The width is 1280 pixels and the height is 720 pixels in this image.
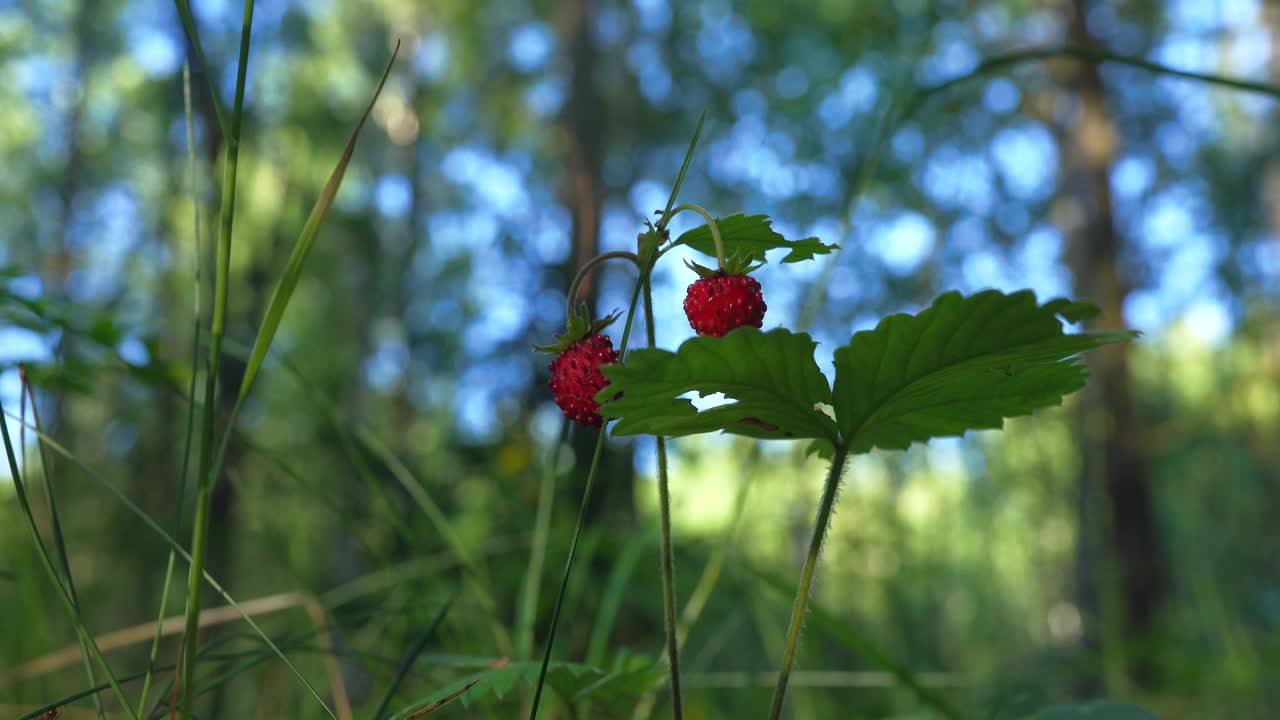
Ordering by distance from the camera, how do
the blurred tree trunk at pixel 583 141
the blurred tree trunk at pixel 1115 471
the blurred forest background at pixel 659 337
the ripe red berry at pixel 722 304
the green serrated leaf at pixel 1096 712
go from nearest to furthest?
the ripe red berry at pixel 722 304, the green serrated leaf at pixel 1096 712, the blurred forest background at pixel 659 337, the blurred tree trunk at pixel 1115 471, the blurred tree trunk at pixel 583 141

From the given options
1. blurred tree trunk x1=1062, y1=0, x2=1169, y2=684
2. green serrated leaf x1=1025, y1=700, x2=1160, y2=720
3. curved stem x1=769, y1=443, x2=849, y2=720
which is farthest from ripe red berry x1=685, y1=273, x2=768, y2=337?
blurred tree trunk x1=1062, y1=0, x2=1169, y2=684

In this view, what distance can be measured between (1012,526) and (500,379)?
4.80 m

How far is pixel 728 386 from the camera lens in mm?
445

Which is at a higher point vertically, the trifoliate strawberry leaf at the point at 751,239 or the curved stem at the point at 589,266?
the trifoliate strawberry leaf at the point at 751,239

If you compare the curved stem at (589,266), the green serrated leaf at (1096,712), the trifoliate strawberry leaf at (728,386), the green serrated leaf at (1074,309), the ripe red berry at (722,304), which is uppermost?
the curved stem at (589,266)

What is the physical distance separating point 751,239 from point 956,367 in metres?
0.15

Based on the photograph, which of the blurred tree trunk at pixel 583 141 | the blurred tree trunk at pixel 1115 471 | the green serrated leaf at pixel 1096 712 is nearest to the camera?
the green serrated leaf at pixel 1096 712

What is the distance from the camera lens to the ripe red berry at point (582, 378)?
1.56 ft

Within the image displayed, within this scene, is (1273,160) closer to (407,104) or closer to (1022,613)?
(1022,613)

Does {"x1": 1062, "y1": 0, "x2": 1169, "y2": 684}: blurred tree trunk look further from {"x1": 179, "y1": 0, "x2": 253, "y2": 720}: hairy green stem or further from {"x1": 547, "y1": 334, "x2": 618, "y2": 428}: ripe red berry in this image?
{"x1": 179, "y1": 0, "x2": 253, "y2": 720}: hairy green stem

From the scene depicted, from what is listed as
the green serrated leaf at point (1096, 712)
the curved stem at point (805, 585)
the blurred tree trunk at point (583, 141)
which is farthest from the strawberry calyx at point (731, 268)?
the blurred tree trunk at point (583, 141)

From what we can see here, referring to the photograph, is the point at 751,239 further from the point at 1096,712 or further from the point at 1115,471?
the point at 1115,471

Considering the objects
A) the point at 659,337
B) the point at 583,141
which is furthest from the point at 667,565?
the point at 583,141

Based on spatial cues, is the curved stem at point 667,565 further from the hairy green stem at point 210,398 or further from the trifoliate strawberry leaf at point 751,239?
the hairy green stem at point 210,398
